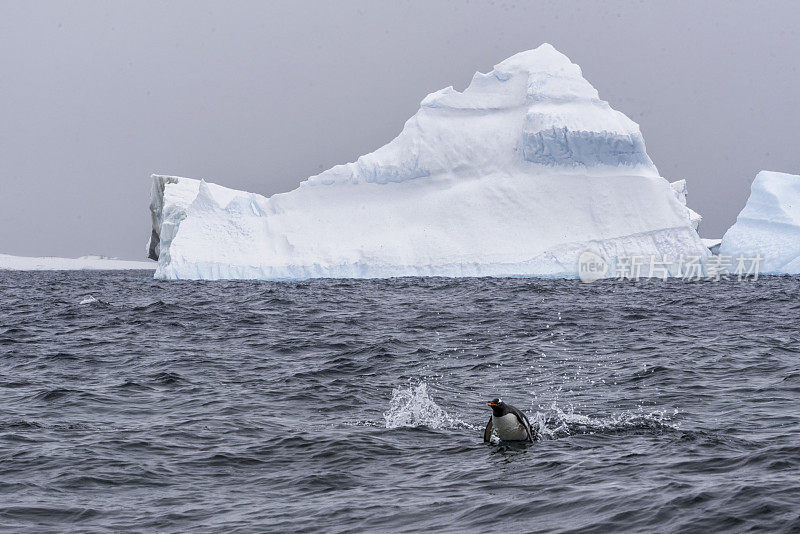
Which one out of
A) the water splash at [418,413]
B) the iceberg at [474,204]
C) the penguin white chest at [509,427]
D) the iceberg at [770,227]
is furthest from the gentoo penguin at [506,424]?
the iceberg at [770,227]

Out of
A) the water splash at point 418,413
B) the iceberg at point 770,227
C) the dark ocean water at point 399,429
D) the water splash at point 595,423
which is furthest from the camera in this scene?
the iceberg at point 770,227

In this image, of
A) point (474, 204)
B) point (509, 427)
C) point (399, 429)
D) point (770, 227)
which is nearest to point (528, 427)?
point (509, 427)

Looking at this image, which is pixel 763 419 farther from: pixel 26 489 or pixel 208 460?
pixel 26 489

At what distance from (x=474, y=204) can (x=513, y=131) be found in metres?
5.42

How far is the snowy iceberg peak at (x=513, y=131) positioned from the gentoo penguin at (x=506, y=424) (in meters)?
41.6

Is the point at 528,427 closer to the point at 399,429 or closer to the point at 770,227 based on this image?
the point at 399,429

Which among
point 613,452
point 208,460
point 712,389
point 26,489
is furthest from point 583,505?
point 712,389

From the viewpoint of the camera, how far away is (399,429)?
28.1ft

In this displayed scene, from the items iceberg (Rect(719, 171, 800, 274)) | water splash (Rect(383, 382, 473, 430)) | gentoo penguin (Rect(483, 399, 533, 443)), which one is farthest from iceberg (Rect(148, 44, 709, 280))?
gentoo penguin (Rect(483, 399, 533, 443))

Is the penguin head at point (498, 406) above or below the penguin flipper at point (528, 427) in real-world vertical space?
above

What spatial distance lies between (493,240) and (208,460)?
42606 mm

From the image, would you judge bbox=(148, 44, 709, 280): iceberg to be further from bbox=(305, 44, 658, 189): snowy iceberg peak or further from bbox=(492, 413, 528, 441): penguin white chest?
bbox=(492, 413, 528, 441): penguin white chest

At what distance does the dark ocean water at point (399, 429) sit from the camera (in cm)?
579

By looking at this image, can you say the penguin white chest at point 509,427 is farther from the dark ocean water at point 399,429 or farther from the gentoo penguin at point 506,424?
the dark ocean water at point 399,429
